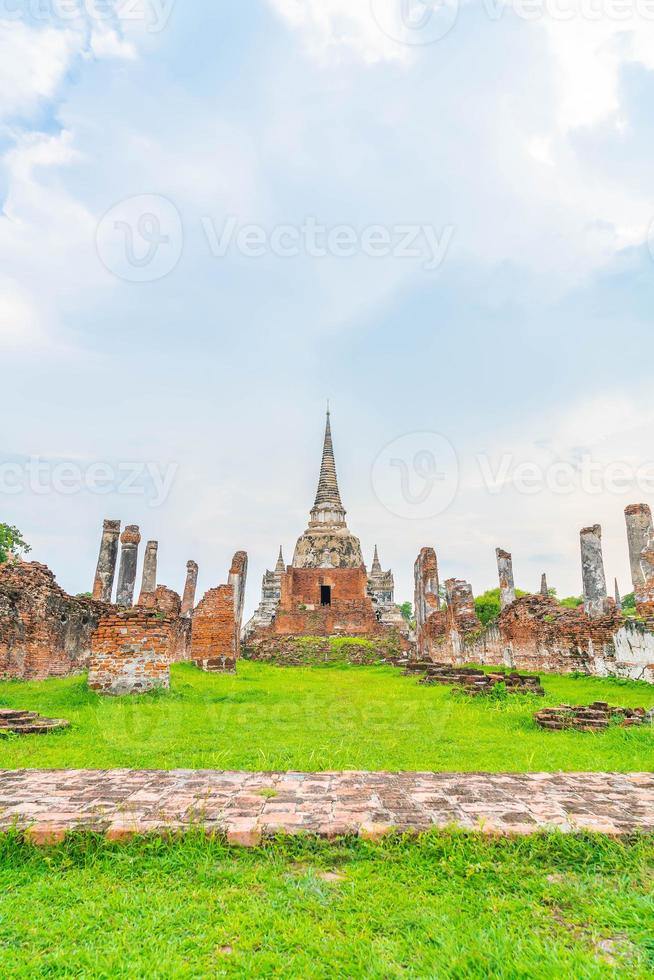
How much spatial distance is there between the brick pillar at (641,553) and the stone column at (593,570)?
2568mm

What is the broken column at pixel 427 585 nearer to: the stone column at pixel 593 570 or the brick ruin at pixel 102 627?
the stone column at pixel 593 570

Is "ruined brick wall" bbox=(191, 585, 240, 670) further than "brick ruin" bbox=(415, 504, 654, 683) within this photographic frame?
Yes

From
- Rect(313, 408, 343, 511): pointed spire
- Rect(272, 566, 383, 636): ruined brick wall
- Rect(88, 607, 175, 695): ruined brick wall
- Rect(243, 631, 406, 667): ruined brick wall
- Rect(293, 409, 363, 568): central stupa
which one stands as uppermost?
Rect(313, 408, 343, 511): pointed spire

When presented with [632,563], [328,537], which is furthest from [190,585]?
[632,563]

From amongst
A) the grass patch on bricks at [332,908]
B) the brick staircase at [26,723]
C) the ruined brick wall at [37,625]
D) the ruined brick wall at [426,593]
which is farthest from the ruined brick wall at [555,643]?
the ruined brick wall at [37,625]

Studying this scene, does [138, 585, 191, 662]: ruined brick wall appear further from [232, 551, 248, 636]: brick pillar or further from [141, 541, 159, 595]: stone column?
[232, 551, 248, 636]: brick pillar

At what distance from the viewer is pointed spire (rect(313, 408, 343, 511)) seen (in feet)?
147

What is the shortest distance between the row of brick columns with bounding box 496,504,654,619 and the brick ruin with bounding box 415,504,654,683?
20mm

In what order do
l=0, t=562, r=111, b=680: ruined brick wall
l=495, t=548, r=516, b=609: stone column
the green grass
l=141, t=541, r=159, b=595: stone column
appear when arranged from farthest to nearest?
l=141, t=541, r=159, b=595: stone column → l=495, t=548, r=516, b=609: stone column → l=0, t=562, r=111, b=680: ruined brick wall → the green grass

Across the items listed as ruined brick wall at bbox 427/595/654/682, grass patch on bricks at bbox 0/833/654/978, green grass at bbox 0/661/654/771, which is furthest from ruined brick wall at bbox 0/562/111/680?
ruined brick wall at bbox 427/595/654/682

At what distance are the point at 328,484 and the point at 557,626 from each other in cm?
3228

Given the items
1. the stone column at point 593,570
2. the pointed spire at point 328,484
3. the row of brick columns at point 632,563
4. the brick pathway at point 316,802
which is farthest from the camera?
the pointed spire at point 328,484

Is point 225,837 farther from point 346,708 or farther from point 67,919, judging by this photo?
point 346,708

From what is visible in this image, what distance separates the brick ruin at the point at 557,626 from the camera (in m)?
12.1
